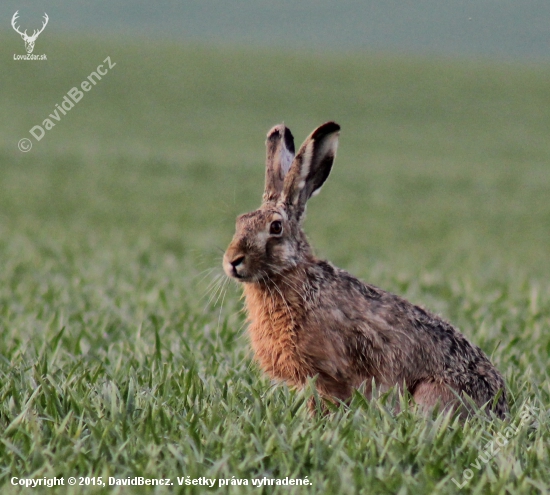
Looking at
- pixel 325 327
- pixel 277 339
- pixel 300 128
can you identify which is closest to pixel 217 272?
pixel 277 339

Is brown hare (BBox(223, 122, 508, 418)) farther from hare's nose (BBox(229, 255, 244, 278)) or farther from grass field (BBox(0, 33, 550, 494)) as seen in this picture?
grass field (BBox(0, 33, 550, 494))

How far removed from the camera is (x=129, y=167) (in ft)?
75.2

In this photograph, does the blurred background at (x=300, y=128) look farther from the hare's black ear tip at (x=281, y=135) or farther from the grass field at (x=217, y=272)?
the hare's black ear tip at (x=281, y=135)

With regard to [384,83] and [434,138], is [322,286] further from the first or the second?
[384,83]

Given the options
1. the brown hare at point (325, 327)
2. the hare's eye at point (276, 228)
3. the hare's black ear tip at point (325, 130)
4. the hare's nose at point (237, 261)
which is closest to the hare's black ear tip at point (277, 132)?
the brown hare at point (325, 327)

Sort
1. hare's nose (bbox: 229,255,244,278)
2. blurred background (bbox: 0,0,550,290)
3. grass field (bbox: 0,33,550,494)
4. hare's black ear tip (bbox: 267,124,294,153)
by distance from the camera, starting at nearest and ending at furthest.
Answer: grass field (bbox: 0,33,550,494) → hare's nose (bbox: 229,255,244,278) → hare's black ear tip (bbox: 267,124,294,153) → blurred background (bbox: 0,0,550,290)

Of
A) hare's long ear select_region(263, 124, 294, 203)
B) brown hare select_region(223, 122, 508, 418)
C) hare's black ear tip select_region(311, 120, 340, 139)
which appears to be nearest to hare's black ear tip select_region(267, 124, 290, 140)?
hare's long ear select_region(263, 124, 294, 203)

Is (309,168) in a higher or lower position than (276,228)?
higher

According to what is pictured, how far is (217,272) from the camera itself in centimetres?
799

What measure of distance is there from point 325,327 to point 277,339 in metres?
0.27

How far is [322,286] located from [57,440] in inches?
60.8

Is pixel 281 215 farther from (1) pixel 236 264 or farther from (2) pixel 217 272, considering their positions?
(2) pixel 217 272

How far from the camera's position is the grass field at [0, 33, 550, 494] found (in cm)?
319

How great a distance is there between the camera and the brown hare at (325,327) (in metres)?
4.01
